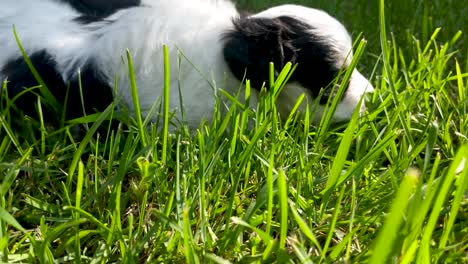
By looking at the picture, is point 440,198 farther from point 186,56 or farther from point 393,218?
point 186,56

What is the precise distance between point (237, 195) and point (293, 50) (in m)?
0.39

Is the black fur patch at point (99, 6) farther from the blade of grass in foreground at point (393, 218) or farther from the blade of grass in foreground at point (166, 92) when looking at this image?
the blade of grass in foreground at point (393, 218)

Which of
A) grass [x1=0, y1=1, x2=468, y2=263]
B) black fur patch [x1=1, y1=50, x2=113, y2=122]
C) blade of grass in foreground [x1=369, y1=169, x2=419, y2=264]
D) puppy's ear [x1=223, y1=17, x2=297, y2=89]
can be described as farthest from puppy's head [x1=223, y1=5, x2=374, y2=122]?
blade of grass in foreground [x1=369, y1=169, x2=419, y2=264]

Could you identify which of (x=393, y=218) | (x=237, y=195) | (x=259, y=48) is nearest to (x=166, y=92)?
(x=237, y=195)

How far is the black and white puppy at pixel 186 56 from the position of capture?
135 cm

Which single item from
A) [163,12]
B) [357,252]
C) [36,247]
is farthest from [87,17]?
[357,252]

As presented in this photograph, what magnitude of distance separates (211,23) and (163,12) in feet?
0.44

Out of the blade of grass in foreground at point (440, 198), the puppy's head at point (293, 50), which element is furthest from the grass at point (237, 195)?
the puppy's head at point (293, 50)

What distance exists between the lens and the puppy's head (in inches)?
52.7

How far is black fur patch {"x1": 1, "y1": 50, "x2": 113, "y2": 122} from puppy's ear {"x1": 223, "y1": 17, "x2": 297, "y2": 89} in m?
0.30

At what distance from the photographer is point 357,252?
37.9 inches

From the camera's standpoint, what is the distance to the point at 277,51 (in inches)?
52.4

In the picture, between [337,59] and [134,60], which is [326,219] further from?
[134,60]

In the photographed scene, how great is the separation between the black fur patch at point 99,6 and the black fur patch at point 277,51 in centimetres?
33
